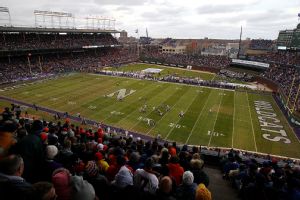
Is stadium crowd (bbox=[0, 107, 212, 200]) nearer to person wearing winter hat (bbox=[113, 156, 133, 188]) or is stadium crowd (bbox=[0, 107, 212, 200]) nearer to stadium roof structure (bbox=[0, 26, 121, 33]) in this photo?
person wearing winter hat (bbox=[113, 156, 133, 188])

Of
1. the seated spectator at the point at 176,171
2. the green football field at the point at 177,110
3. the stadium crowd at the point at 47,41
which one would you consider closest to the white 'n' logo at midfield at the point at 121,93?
the green football field at the point at 177,110

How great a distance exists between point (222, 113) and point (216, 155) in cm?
2479

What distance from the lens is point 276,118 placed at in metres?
36.2

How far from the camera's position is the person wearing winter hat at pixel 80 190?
15.9ft

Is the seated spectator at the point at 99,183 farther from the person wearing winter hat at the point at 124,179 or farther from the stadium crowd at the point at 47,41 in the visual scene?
the stadium crowd at the point at 47,41

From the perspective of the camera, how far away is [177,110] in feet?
124

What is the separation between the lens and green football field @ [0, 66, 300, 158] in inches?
1131

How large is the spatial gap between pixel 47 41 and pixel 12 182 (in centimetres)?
7780

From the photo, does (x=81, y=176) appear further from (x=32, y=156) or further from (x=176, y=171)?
(x=176, y=171)

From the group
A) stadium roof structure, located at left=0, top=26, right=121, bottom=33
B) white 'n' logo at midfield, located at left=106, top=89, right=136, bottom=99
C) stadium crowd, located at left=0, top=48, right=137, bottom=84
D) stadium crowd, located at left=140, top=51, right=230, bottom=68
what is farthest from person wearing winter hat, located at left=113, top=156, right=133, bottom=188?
stadium crowd, located at left=140, top=51, right=230, bottom=68

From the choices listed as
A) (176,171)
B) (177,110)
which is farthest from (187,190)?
(177,110)

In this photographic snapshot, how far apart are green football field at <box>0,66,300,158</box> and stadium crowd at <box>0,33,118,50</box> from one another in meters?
17.3

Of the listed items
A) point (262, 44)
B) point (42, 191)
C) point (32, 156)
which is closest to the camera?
point (42, 191)

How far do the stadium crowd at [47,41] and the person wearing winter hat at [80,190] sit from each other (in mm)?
65001
